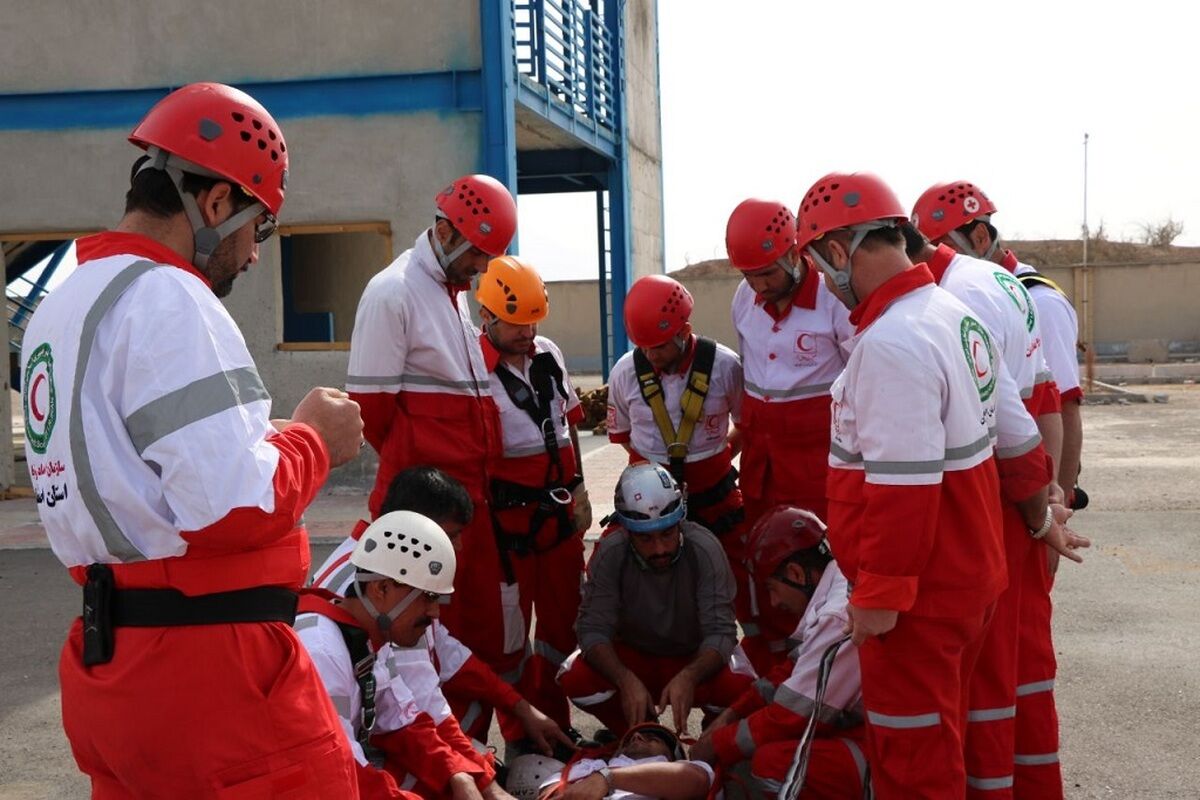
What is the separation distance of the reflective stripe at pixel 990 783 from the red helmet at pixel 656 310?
2593 millimetres

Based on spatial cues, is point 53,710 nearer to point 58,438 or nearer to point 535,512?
point 535,512

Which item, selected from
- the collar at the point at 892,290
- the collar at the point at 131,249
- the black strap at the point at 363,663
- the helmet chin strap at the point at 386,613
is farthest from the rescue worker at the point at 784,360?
the collar at the point at 131,249

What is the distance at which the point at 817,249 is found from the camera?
3652mm

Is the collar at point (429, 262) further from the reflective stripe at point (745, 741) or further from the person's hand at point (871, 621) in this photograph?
the person's hand at point (871, 621)

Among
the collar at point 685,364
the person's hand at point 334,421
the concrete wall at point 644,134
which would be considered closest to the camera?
the person's hand at point 334,421

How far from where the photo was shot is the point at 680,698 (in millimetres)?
4863

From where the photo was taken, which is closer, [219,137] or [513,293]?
[219,137]

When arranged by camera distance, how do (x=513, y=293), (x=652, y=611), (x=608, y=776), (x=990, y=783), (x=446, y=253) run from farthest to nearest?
(x=513, y=293), (x=652, y=611), (x=446, y=253), (x=608, y=776), (x=990, y=783)

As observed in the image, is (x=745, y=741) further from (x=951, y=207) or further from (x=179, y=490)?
(x=179, y=490)

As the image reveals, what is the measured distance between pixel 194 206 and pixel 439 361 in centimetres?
260

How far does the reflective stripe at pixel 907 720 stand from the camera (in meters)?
3.36

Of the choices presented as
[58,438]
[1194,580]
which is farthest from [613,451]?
[58,438]

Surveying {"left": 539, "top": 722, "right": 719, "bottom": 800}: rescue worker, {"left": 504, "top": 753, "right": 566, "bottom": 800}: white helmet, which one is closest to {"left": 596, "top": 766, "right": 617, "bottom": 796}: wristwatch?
{"left": 539, "top": 722, "right": 719, "bottom": 800}: rescue worker

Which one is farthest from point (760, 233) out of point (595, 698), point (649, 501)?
point (595, 698)
